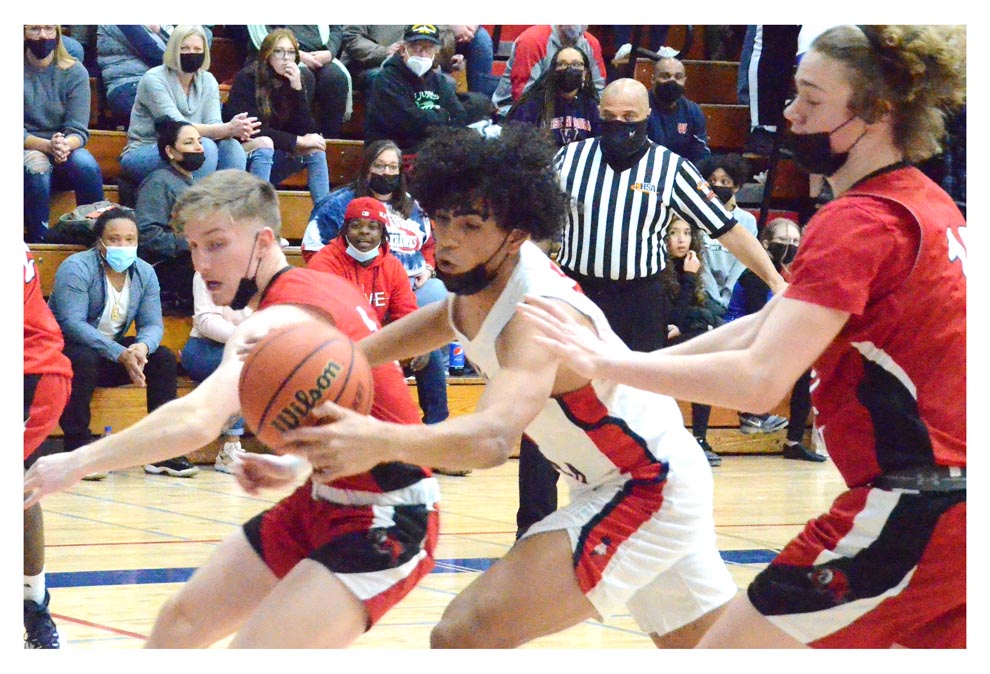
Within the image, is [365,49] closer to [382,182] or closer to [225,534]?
[382,182]

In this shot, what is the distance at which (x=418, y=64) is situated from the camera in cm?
892

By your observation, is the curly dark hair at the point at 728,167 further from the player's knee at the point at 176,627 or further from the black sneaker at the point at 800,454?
the player's knee at the point at 176,627

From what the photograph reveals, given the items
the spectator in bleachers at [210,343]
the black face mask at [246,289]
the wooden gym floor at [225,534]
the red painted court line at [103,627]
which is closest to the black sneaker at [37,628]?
the wooden gym floor at [225,534]

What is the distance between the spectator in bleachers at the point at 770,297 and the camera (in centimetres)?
894

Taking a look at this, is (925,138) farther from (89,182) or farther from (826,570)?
(89,182)

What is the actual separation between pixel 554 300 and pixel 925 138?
2.81ft

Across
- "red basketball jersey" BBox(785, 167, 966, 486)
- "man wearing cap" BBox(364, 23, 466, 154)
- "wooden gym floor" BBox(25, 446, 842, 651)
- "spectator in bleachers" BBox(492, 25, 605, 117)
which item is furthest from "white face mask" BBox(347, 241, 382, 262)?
"red basketball jersey" BBox(785, 167, 966, 486)

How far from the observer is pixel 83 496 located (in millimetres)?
7230

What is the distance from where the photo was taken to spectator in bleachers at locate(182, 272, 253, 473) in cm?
778

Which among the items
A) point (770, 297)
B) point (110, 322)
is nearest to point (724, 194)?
point (770, 297)

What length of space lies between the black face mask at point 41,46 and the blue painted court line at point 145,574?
4117 mm

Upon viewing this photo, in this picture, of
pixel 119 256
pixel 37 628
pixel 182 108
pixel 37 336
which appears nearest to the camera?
pixel 37 628

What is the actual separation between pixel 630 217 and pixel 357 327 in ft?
10.5
